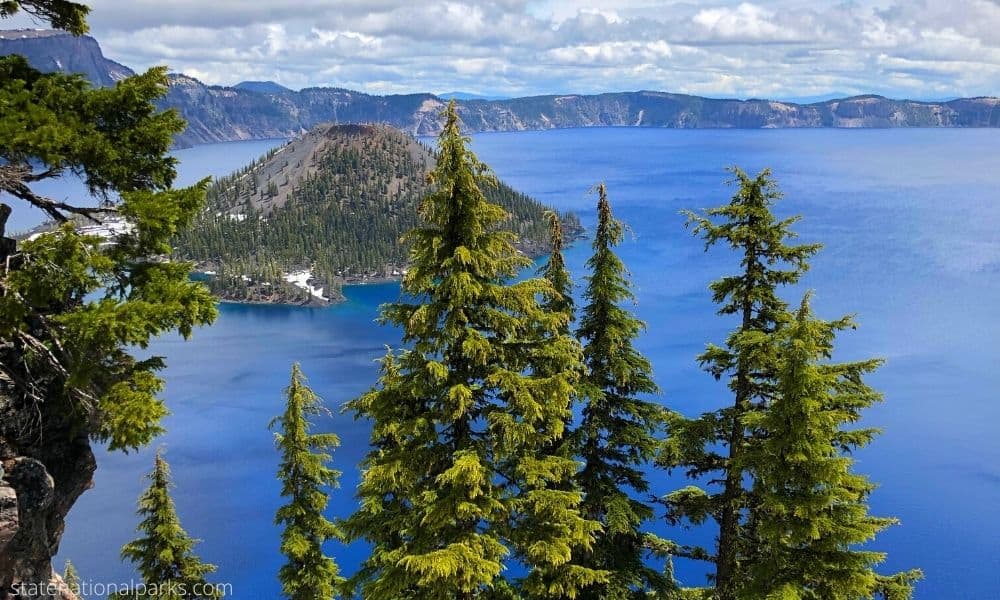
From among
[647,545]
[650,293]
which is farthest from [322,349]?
[647,545]

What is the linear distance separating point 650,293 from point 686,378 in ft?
141

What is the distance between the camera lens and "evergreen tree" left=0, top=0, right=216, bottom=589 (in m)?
10.8

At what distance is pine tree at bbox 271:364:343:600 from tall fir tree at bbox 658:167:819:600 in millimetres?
12647

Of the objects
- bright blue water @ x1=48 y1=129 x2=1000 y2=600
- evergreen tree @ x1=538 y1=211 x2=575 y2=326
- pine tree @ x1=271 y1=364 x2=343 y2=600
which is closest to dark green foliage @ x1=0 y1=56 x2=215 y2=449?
evergreen tree @ x1=538 y1=211 x2=575 y2=326

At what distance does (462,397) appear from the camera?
12.9 m

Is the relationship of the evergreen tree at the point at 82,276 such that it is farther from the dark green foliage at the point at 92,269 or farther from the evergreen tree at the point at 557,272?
the evergreen tree at the point at 557,272

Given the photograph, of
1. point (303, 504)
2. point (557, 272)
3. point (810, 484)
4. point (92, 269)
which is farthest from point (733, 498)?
point (303, 504)

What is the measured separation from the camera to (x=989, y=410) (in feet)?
270

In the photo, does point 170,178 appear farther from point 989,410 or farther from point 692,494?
point 989,410

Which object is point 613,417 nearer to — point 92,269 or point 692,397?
point 92,269

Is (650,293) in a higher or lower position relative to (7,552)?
lower

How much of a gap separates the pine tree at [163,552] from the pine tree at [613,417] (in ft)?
46.8

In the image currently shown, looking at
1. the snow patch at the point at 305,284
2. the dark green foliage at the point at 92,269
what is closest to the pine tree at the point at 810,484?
the dark green foliage at the point at 92,269

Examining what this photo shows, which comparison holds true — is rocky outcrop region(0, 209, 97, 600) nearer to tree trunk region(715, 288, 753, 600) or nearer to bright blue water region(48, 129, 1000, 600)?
tree trunk region(715, 288, 753, 600)
